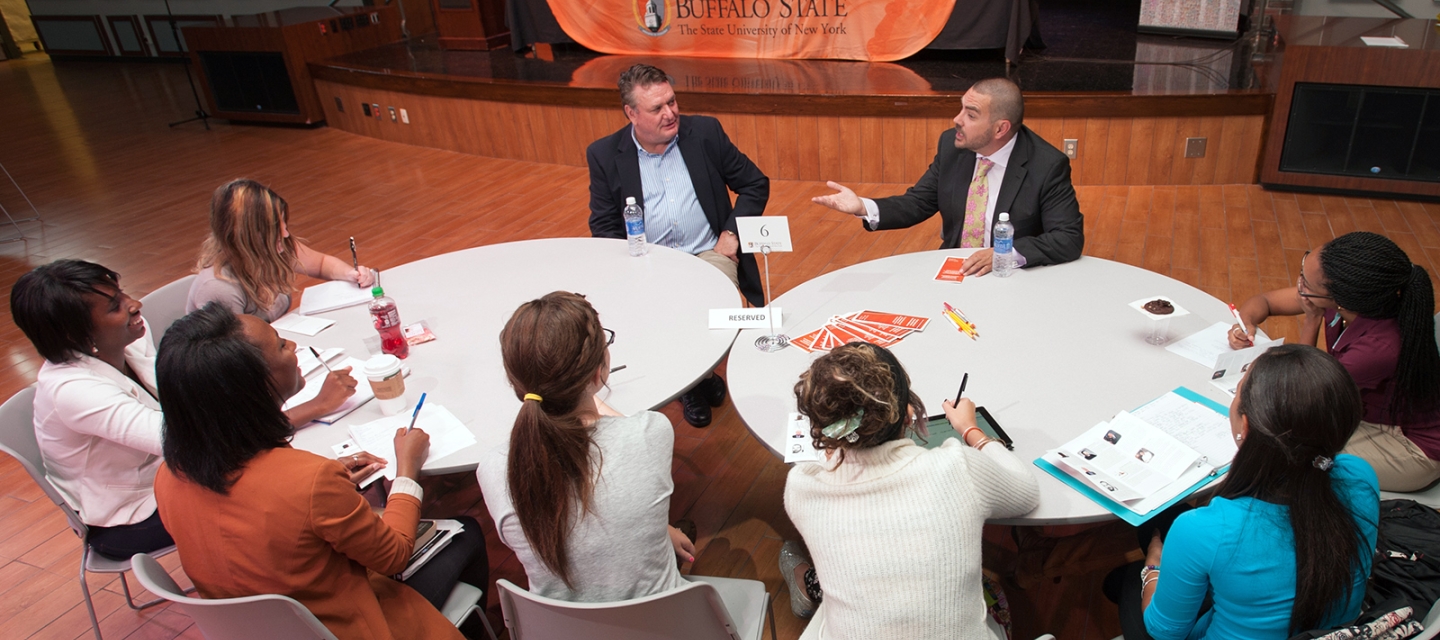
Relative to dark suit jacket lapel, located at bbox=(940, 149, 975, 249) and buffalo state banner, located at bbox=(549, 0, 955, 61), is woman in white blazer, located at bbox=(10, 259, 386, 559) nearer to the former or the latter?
dark suit jacket lapel, located at bbox=(940, 149, 975, 249)

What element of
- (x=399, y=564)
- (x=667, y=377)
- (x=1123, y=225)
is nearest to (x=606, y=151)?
(x=667, y=377)

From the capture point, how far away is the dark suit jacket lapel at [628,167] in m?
3.34

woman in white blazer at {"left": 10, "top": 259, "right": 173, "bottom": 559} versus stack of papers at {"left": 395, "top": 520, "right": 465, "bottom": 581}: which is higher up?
woman in white blazer at {"left": 10, "top": 259, "right": 173, "bottom": 559}

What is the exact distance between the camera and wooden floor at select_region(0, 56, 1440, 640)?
2.52 meters

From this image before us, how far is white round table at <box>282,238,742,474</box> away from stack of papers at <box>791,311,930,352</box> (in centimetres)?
24

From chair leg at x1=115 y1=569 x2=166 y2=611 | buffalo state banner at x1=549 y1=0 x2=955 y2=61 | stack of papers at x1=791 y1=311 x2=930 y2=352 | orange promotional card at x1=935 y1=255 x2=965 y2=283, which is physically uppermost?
buffalo state banner at x1=549 y1=0 x2=955 y2=61

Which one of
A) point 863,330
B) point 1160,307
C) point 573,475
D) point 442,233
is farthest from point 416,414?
point 442,233

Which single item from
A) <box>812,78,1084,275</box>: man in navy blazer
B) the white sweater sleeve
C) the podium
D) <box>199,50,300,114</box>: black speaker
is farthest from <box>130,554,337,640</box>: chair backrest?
<box>199,50,300,114</box>: black speaker

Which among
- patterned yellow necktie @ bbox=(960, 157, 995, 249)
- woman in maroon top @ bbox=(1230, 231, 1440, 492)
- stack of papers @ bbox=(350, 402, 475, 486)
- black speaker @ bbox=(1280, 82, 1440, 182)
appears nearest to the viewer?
woman in maroon top @ bbox=(1230, 231, 1440, 492)

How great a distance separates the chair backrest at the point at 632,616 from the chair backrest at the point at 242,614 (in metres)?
0.37

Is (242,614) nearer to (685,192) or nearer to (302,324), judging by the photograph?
(302,324)

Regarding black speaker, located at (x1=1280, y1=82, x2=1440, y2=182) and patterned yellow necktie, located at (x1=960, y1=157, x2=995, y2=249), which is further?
black speaker, located at (x1=1280, y1=82, x2=1440, y2=182)

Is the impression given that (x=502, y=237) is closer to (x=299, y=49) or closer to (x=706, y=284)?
(x=706, y=284)

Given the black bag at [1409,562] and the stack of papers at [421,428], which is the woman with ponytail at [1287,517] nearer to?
the black bag at [1409,562]
